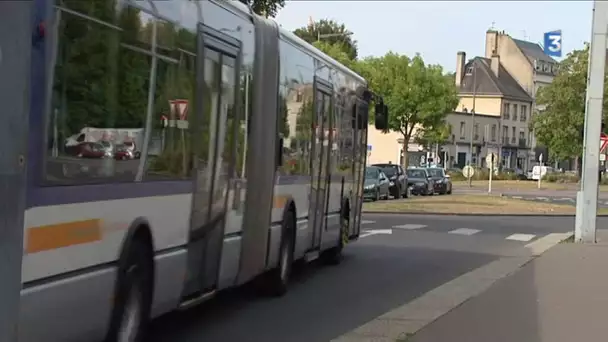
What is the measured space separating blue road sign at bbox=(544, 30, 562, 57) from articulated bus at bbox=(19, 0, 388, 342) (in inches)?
817

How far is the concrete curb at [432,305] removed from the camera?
9570mm

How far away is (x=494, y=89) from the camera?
11981 centimetres

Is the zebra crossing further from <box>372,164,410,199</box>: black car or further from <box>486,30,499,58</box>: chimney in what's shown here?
<box>486,30,499,58</box>: chimney

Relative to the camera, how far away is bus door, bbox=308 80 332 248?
14430mm

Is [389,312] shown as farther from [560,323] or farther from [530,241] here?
[530,241]

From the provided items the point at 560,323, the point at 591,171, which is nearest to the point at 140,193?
the point at 560,323

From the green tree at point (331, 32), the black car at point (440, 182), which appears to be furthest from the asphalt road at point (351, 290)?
the green tree at point (331, 32)

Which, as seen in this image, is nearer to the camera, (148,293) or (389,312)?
(148,293)

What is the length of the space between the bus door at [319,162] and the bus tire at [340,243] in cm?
165

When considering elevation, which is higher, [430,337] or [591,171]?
[591,171]

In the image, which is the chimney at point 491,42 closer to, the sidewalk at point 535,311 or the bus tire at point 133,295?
the sidewalk at point 535,311

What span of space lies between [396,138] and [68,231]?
95948mm

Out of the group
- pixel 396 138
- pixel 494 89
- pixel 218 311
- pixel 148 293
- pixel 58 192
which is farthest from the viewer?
pixel 494 89

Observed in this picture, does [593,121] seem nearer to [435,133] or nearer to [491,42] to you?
[435,133]
